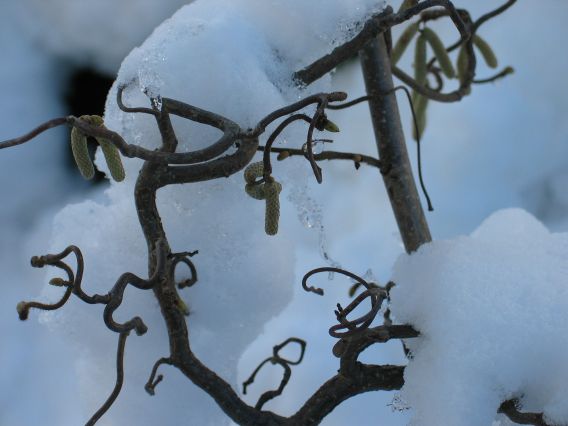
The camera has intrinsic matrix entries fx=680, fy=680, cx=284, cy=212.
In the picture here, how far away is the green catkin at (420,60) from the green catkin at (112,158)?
0.44m

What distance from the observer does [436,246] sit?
63 centimetres

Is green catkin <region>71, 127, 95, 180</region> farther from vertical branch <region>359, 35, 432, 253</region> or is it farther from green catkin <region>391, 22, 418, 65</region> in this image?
green catkin <region>391, 22, 418, 65</region>

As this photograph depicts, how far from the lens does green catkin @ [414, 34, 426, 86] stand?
2.75 ft

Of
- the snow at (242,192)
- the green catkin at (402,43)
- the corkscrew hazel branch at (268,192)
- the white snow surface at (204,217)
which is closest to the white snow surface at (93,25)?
the snow at (242,192)

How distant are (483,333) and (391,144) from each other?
0.28 meters

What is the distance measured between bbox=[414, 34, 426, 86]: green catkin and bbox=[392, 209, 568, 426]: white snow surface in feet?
1.01

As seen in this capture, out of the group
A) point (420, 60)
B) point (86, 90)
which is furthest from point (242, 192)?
point (86, 90)

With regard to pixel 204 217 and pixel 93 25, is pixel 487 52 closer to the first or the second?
pixel 204 217

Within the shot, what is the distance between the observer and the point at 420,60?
2.79ft

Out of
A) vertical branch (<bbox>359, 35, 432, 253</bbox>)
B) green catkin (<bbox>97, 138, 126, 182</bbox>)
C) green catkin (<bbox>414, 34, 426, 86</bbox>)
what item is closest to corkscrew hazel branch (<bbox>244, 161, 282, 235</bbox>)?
green catkin (<bbox>97, 138, 126, 182</bbox>)

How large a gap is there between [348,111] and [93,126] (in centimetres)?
91

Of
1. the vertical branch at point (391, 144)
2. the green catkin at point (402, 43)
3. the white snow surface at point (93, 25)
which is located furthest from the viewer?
the white snow surface at point (93, 25)

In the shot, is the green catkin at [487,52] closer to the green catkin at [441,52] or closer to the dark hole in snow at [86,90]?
the green catkin at [441,52]

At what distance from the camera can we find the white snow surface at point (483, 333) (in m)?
0.54
